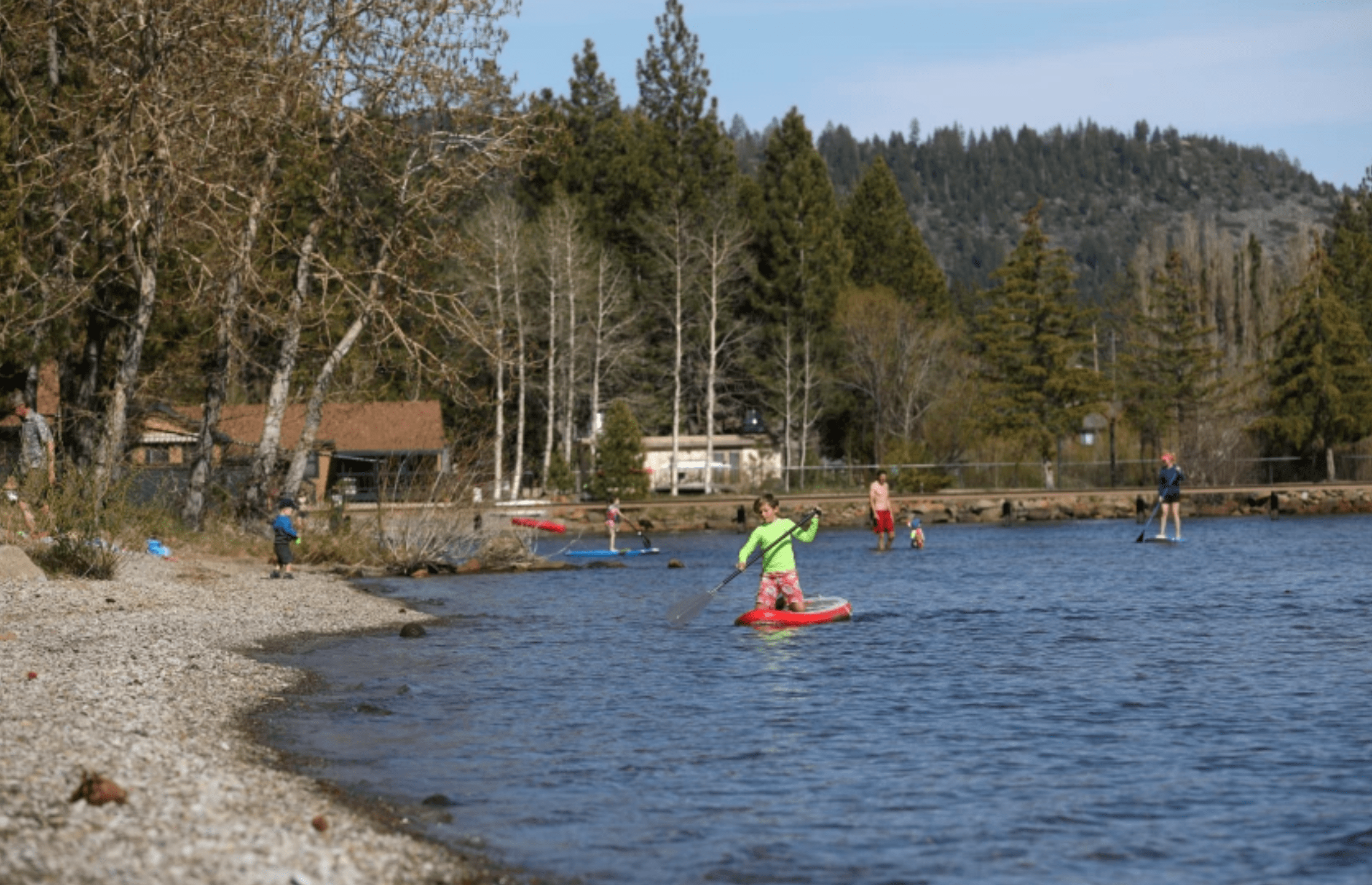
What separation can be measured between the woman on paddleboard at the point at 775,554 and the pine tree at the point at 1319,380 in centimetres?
5600

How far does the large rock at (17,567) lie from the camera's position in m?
19.4

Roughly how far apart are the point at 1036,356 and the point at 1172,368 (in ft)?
27.5

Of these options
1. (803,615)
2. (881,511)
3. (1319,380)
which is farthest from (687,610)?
(1319,380)

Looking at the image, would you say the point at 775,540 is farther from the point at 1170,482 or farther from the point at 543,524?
the point at 543,524

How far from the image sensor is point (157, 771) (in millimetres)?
9484

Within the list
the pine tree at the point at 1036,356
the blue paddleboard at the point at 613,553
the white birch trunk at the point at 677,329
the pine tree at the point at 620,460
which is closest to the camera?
the blue paddleboard at the point at 613,553

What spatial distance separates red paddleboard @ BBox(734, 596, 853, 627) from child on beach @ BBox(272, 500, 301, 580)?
29.1ft

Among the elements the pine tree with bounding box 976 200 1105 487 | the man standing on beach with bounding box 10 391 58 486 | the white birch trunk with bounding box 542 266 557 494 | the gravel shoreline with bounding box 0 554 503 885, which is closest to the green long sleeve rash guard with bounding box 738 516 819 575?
the gravel shoreline with bounding box 0 554 503 885

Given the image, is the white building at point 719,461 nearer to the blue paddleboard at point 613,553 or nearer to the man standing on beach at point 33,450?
the blue paddleboard at point 613,553

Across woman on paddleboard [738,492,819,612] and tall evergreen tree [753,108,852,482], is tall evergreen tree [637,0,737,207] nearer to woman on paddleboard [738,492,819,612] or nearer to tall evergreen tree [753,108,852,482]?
tall evergreen tree [753,108,852,482]

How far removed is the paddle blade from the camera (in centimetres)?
2181

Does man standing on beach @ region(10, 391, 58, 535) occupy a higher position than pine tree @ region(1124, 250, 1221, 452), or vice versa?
pine tree @ region(1124, 250, 1221, 452)

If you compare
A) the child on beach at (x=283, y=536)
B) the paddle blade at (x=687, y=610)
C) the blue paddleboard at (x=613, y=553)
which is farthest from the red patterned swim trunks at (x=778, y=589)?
the blue paddleboard at (x=613, y=553)

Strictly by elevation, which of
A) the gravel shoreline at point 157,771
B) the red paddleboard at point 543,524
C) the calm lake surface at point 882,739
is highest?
the red paddleboard at point 543,524
